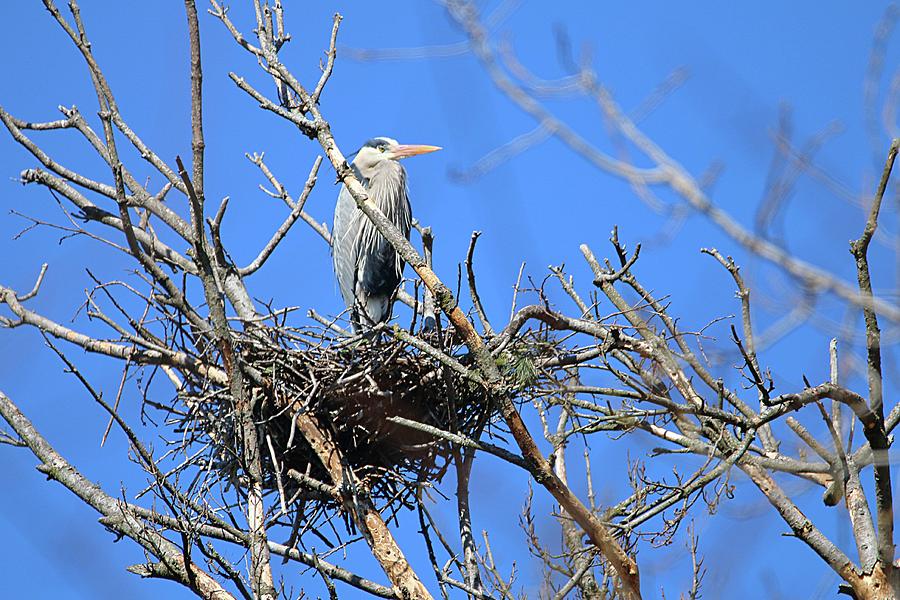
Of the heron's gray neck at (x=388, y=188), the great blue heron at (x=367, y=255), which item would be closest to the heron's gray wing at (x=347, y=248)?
the great blue heron at (x=367, y=255)

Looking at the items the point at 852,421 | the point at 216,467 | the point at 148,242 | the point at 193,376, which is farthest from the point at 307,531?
the point at 852,421

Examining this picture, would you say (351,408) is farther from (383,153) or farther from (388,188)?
(383,153)

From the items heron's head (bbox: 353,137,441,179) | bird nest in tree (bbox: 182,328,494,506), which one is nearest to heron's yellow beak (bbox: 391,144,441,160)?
heron's head (bbox: 353,137,441,179)

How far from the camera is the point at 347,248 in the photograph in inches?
226

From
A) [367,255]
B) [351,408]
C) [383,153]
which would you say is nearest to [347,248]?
[367,255]

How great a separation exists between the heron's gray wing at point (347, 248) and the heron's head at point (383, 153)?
59 cm

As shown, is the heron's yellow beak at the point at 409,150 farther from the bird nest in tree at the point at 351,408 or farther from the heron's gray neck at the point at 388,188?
the bird nest in tree at the point at 351,408

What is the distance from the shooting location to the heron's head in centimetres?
638

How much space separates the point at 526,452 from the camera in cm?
327

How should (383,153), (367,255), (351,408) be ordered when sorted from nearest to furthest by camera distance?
(351,408), (367,255), (383,153)

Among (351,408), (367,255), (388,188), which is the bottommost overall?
(351,408)

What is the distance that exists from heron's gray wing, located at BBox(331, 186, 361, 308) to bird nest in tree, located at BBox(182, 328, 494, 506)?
1.52 m

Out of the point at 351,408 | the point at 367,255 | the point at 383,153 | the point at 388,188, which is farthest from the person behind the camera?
the point at 383,153

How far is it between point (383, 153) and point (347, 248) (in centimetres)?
98
